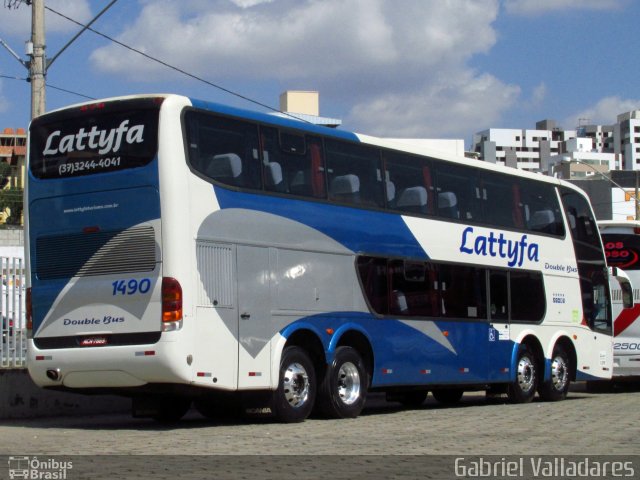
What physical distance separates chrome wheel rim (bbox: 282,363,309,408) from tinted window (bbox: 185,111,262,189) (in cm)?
245

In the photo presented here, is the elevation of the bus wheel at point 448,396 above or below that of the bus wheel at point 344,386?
below

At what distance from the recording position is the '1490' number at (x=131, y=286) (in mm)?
13234

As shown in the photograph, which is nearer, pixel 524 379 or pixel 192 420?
→ pixel 192 420

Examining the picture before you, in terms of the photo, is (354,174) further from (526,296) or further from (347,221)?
(526,296)

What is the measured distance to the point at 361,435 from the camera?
12.9 metres

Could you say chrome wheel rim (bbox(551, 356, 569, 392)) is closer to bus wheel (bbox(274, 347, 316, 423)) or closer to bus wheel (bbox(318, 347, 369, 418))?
bus wheel (bbox(318, 347, 369, 418))

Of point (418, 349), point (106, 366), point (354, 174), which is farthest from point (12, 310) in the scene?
point (418, 349)

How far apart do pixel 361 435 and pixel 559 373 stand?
30.6 feet

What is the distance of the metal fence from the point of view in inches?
667

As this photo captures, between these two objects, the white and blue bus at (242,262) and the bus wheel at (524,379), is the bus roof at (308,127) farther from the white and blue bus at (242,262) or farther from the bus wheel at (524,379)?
the bus wheel at (524,379)

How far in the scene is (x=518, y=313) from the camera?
20.2 meters

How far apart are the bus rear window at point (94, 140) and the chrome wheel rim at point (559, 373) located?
1059 centimetres

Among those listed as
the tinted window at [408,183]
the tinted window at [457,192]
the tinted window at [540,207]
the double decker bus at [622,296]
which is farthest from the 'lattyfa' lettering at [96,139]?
the double decker bus at [622,296]

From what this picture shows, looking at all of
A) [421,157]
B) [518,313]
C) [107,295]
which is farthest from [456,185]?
[107,295]
